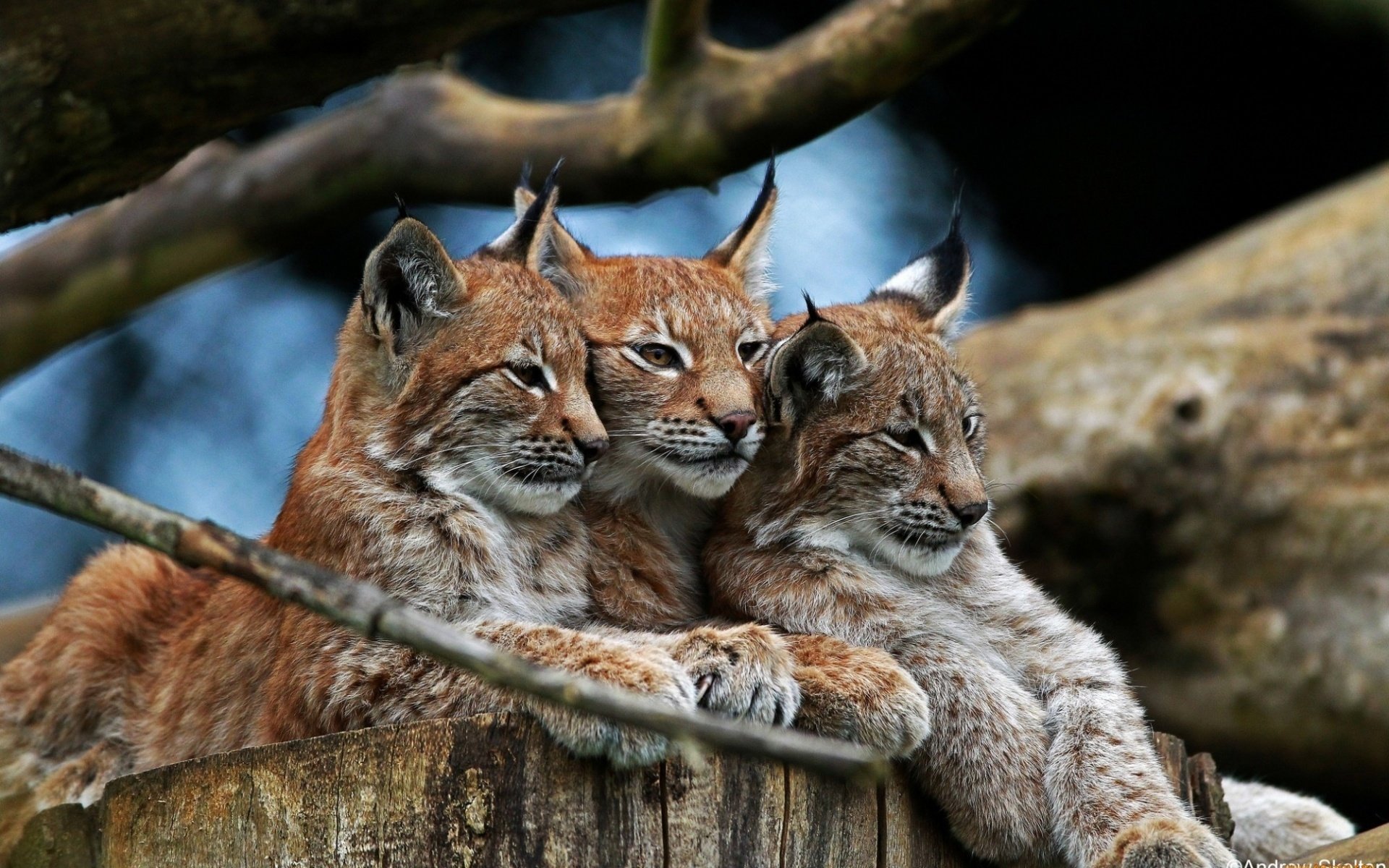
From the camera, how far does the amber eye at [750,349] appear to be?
610 centimetres

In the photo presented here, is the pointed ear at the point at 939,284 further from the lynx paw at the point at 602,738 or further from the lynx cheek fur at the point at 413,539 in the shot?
the lynx paw at the point at 602,738

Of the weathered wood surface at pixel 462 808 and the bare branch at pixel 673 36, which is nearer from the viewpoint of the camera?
the weathered wood surface at pixel 462 808

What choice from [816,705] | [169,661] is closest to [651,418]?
[816,705]

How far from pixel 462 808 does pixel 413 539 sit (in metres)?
1.24

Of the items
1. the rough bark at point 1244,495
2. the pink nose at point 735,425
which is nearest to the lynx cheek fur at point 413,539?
the pink nose at point 735,425

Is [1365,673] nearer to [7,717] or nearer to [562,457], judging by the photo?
[562,457]

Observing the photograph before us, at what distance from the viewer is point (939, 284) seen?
6.85m

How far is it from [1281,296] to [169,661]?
7.20 m

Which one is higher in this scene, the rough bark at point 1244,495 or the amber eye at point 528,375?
the rough bark at point 1244,495

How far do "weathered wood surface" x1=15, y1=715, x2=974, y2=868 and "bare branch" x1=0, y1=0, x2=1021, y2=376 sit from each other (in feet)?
11.3

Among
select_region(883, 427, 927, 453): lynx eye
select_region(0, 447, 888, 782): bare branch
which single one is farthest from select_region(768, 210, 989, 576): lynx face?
select_region(0, 447, 888, 782): bare branch

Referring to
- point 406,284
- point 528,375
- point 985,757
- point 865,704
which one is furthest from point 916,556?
point 406,284

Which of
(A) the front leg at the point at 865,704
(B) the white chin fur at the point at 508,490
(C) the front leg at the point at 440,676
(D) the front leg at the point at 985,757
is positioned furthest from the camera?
(B) the white chin fur at the point at 508,490

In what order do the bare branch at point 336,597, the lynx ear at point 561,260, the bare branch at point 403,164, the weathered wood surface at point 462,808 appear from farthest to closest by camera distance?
the bare branch at point 403,164, the lynx ear at point 561,260, the weathered wood surface at point 462,808, the bare branch at point 336,597
